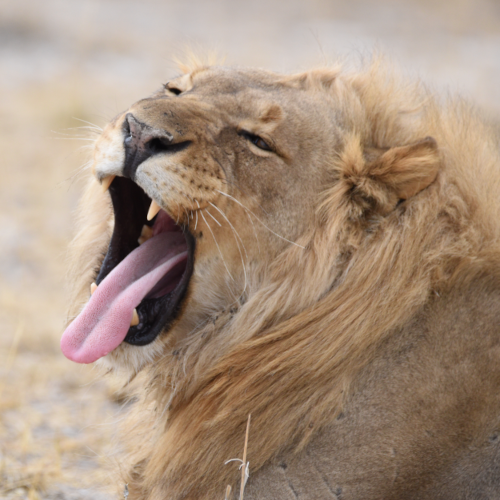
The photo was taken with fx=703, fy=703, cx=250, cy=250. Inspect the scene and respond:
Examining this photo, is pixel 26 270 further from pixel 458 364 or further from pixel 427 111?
pixel 458 364

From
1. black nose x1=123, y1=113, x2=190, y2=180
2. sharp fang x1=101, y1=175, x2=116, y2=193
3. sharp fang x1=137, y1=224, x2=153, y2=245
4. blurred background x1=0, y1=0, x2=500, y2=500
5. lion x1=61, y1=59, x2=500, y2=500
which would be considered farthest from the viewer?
blurred background x1=0, y1=0, x2=500, y2=500

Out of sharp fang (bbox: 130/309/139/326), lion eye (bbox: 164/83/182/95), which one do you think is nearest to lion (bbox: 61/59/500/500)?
sharp fang (bbox: 130/309/139/326)

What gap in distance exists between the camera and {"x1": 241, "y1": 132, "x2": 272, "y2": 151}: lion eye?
2211mm

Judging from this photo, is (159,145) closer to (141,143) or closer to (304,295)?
(141,143)

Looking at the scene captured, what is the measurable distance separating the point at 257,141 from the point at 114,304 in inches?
27.0

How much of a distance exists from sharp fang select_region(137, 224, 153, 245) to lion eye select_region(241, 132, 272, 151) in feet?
1.74

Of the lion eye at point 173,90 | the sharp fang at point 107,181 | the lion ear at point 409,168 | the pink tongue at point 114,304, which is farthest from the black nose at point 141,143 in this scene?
the lion ear at point 409,168

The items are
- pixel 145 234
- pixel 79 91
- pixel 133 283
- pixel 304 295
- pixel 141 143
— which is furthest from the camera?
pixel 79 91

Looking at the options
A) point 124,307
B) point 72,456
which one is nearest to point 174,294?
point 124,307

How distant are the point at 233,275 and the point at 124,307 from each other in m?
0.35

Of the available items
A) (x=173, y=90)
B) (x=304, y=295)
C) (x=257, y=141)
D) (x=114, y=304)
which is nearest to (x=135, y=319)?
(x=114, y=304)

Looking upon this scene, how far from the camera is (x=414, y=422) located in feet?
6.15

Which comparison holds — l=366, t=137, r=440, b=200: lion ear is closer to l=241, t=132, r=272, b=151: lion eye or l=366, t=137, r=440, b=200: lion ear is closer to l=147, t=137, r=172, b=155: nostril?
l=241, t=132, r=272, b=151: lion eye

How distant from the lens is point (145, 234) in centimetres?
252
